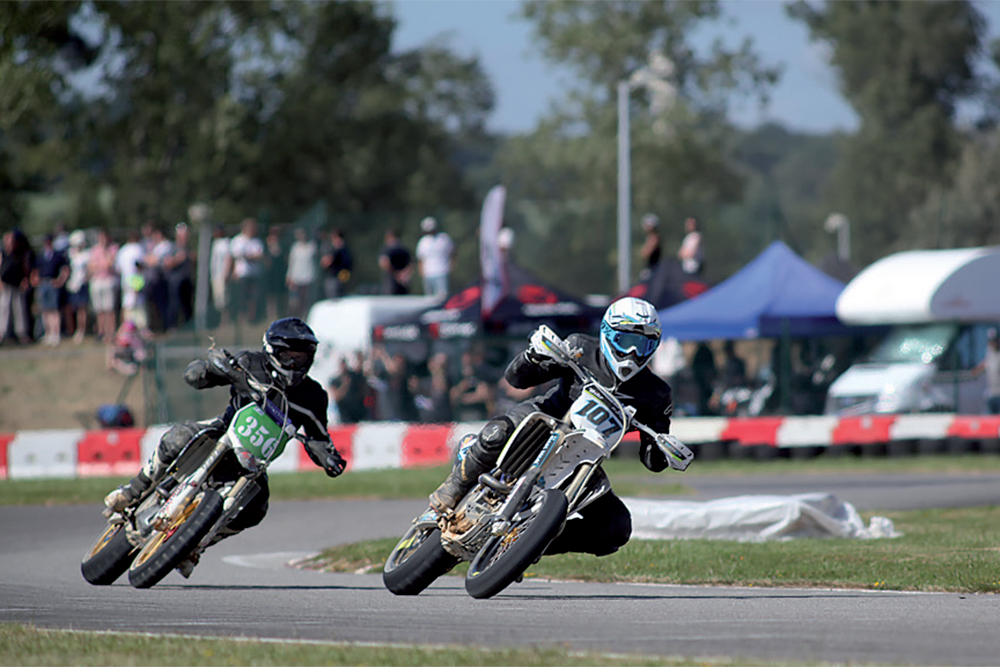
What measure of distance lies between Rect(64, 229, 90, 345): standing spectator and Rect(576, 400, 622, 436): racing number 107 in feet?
68.3

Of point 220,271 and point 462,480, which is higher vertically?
point 462,480

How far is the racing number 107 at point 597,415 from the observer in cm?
843

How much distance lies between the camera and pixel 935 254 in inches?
938

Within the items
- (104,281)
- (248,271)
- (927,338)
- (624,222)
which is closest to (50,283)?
(104,281)

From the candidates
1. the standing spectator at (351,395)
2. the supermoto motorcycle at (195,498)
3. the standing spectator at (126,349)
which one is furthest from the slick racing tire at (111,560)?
the standing spectator at (126,349)

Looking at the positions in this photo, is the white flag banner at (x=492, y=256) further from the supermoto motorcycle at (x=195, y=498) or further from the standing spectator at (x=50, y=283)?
the supermoto motorcycle at (x=195, y=498)

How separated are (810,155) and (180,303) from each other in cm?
15296

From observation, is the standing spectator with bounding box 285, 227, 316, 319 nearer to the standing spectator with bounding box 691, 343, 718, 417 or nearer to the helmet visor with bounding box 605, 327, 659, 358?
the standing spectator with bounding box 691, 343, 718, 417

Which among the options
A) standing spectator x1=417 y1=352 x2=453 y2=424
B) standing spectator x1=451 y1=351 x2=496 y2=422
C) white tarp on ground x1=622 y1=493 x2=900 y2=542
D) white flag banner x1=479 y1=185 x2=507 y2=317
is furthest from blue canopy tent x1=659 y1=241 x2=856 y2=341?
white tarp on ground x1=622 y1=493 x2=900 y2=542

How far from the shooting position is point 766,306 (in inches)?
927

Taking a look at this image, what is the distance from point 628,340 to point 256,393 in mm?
2497

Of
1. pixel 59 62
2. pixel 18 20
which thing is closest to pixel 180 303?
pixel 18 20

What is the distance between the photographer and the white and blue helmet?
8.53 meters

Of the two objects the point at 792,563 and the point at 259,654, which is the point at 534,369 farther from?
the point at 792,563
